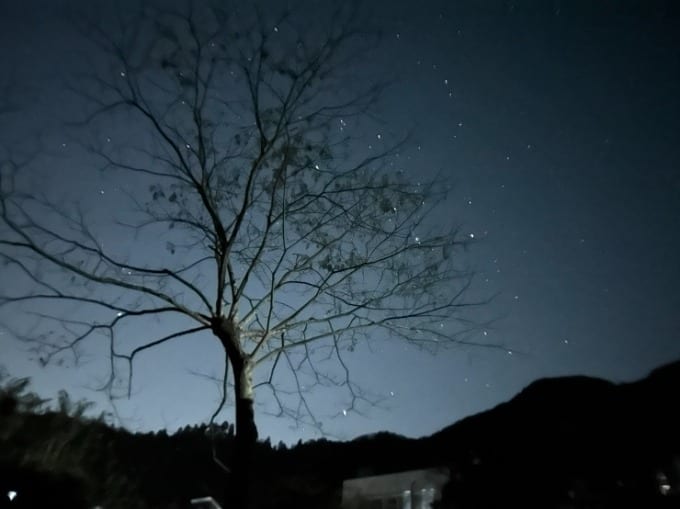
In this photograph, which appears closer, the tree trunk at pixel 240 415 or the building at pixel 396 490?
the tree trunk at pixel 240 415

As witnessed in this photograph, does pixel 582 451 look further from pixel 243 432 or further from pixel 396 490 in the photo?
pixel 396 490

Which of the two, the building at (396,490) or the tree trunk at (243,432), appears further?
the building at (396,490)

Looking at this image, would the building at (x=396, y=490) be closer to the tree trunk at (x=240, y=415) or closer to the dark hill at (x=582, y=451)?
the dark hill at (x=582, y=451)

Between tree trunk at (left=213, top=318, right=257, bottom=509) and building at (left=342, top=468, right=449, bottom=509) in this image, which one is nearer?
tree trunk at (left=213, top=318, right=257, bottom=509)

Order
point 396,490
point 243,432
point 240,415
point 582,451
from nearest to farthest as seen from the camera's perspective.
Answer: point 243,432 → point 240,415 → point 582,451 → point 396,490

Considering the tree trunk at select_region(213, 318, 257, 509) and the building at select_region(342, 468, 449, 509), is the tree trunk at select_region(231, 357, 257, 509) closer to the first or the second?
the tree trunk at select_region(213, 318, 257, 509)

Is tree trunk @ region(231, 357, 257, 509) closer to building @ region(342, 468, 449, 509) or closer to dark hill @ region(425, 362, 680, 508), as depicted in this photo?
dark hill @ region(425, 362, 680, 508)

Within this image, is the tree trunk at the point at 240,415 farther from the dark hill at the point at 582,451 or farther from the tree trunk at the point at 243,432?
the dark hill at the point at 582,451

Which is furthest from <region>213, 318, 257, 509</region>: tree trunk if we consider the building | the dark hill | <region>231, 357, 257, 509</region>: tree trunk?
the building

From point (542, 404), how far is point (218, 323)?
523cm

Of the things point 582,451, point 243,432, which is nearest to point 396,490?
point 582,451

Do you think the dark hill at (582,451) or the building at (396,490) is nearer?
the dark hill at (582,451)

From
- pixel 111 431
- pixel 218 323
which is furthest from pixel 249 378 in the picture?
pixel 111 431

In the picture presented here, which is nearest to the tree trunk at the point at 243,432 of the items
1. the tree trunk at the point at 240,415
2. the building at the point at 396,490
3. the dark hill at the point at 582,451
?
the tree trunk at the point at 240,415
